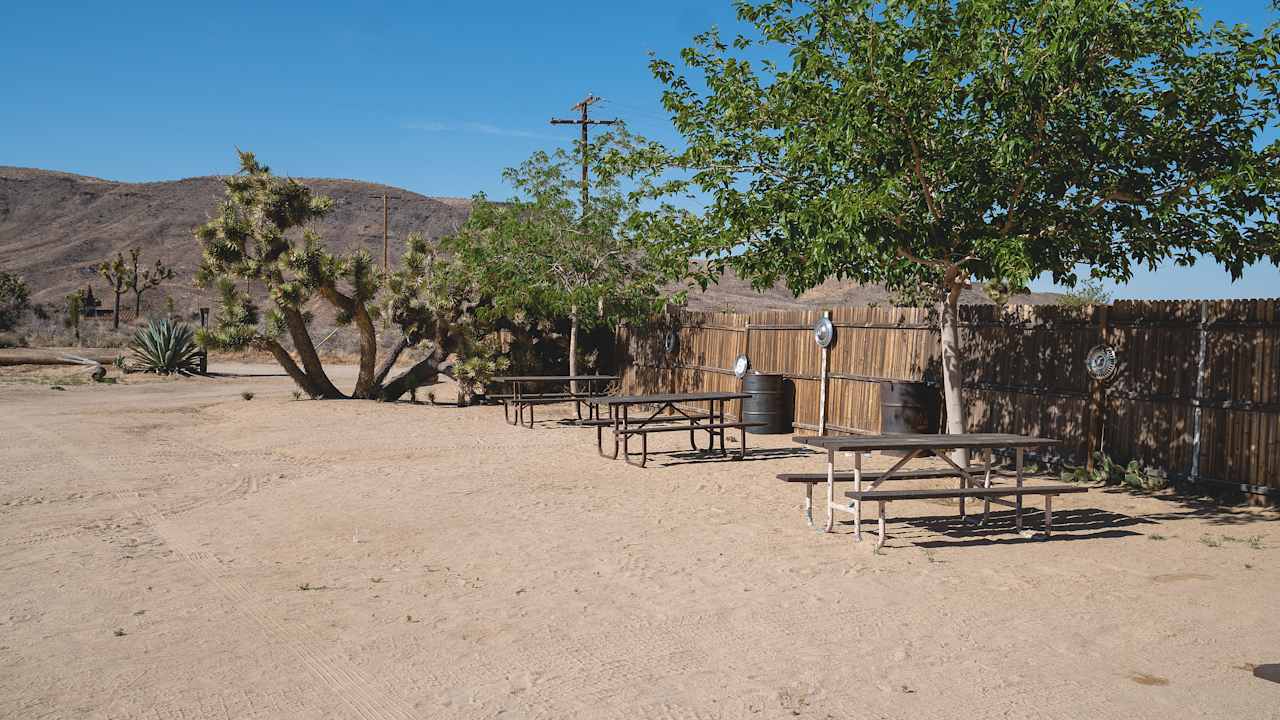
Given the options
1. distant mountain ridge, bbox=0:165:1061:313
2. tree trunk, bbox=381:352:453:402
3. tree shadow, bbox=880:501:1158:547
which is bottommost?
tree shadow, bbox=880:501:1158:547

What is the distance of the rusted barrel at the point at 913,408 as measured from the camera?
12484 mm

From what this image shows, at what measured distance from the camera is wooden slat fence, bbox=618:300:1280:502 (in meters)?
9.12

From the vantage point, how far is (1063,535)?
804 centimetres

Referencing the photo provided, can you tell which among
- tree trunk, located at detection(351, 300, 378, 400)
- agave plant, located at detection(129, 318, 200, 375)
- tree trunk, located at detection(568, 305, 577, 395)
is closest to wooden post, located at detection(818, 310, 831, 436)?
tree trunk, located at detection(568, 305, 577, 395)

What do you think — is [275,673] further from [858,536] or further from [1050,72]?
[1050,72]

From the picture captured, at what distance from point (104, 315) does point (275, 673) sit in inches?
2301

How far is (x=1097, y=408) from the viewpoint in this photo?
10.6 meters

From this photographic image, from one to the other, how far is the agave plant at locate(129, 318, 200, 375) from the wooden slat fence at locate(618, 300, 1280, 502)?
18902 millimetres

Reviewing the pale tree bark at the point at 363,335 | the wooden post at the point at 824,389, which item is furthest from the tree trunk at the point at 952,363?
the pale tree bark at the point at 363,335

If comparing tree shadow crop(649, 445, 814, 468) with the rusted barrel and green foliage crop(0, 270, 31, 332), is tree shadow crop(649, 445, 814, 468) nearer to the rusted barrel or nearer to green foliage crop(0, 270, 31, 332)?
the rusted barrel

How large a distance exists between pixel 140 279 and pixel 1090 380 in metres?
65.2

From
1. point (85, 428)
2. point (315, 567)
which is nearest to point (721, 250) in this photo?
point (315, 567)

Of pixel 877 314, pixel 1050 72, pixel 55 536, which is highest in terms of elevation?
pixel 1050 72

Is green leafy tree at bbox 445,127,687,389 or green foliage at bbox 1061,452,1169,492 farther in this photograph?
green leafy tree at bbox 445,127,687,389
